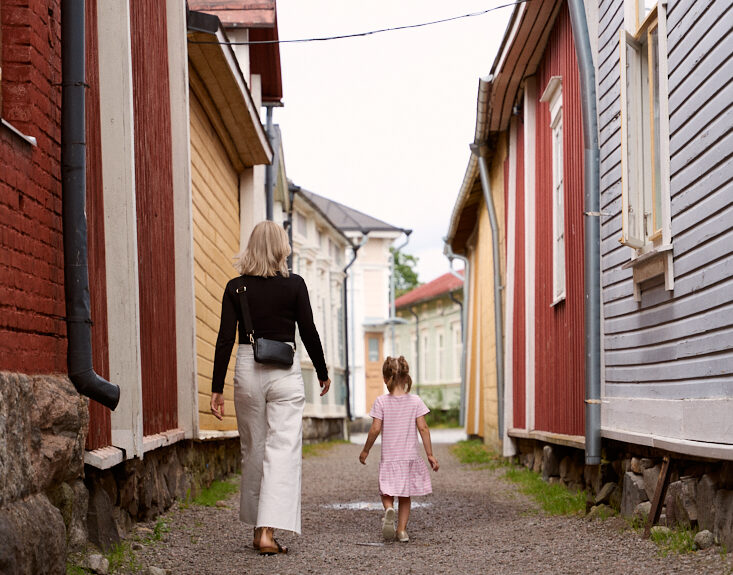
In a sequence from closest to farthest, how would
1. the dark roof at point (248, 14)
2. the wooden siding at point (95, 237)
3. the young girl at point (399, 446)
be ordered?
the wooden siding at point (95, 237) → the young girl at point (399, 446) → the dark roof at point (248, 14)

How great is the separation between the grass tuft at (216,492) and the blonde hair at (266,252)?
296 centimetres

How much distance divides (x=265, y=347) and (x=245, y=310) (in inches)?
10.1

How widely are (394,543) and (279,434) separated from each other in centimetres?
112

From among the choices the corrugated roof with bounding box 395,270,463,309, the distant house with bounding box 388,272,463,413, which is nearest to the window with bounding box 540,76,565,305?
the distant house with bounding box 388,272,463,413

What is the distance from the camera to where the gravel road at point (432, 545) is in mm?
5328

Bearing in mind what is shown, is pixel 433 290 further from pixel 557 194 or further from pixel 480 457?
pixel 557 194

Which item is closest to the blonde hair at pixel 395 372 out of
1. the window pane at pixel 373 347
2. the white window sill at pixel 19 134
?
the white window sill at pixel 19 134

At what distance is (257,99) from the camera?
15.1m

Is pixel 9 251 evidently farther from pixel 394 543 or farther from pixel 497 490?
pixel 497 490

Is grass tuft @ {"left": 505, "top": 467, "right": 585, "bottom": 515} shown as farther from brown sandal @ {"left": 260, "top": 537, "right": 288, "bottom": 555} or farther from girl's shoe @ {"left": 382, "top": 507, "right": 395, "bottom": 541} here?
brown sandal @ {"left": 260, "top": 537, "right": 288, "bottom": 555}

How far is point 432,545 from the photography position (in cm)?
634

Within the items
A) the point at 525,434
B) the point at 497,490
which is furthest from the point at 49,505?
the point at 525,434

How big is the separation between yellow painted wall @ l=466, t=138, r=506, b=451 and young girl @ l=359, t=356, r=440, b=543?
7.50 m

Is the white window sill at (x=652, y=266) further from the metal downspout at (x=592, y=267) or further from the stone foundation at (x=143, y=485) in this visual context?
the stone foundation at (x=143, y=485)
